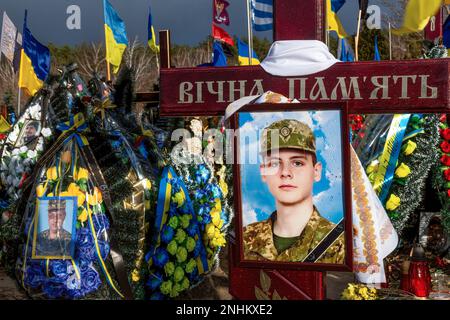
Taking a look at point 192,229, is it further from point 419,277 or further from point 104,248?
point 419,277

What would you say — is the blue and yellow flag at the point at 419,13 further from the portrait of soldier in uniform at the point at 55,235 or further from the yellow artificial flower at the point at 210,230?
the portrait of soldier in uniform at the point at 55,235

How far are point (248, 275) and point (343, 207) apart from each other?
0.70 m

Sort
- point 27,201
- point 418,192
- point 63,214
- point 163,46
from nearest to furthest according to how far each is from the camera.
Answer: point 163,46, point 63,214, point 27,201, point 418,192

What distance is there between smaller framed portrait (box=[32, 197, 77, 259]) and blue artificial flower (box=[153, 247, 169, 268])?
0.78 m

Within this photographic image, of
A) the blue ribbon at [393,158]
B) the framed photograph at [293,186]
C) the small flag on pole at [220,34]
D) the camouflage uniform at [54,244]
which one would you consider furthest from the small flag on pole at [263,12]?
the framed photograph at [293,186]

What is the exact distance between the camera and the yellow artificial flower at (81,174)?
178 inches

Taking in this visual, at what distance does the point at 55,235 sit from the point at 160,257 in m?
0.91

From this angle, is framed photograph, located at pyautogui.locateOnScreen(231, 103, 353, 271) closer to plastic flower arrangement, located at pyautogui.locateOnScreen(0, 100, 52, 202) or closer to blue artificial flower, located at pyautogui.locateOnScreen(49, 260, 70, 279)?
blue artificial flower, located at pyautogui.locateOnScreen(49, 260, 70, 279)

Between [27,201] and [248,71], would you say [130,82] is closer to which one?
[27,201]

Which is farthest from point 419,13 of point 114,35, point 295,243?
point 114,35

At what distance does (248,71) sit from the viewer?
3369mm

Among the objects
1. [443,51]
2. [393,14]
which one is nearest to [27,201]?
[443,51]

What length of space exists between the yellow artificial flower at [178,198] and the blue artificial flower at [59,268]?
1056 mm

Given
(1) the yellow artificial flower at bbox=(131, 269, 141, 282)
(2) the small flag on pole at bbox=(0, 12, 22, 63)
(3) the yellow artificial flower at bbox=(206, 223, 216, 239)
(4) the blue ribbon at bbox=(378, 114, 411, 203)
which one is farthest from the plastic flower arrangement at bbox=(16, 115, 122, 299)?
(2) the small flag on pole at bbox=(0, 12, 22, 63)
